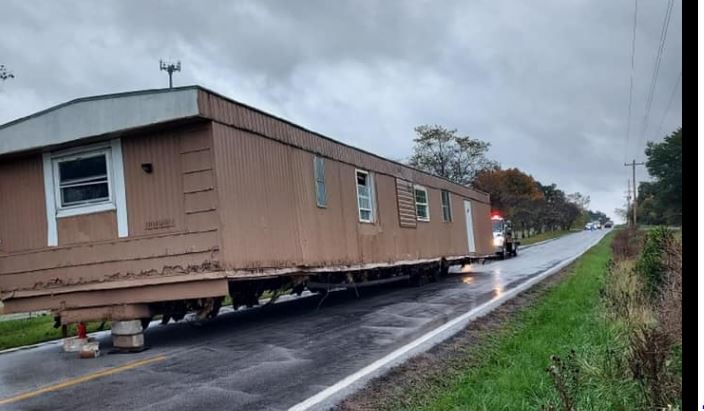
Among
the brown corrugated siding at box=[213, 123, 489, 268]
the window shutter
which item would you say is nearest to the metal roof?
the brown corrugated siding at box=[213, 123, 489, 268]

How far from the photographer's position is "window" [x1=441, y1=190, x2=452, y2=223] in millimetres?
18984

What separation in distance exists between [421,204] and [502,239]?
49.9 ft

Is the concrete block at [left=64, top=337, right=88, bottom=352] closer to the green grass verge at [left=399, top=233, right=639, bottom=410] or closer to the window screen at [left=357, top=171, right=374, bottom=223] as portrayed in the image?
the green grass verge at [left=399, top=233, right=639, bottom=410]

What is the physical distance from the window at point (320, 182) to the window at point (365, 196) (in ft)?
5.53

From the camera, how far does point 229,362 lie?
660cm

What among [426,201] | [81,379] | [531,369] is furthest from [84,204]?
[426,201]

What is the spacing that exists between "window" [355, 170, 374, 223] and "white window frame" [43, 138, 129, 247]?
5627 mm

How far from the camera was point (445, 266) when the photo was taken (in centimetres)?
1912

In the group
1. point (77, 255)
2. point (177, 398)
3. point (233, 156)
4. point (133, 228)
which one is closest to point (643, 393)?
point (177, 398)

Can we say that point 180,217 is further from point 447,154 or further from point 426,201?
point 447,154

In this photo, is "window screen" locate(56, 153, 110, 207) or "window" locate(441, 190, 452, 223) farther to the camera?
"window" locate(441, 190, 452, 223)

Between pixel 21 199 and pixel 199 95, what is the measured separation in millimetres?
3659

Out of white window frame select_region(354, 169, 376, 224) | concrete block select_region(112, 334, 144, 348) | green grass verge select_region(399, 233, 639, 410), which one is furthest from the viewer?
white window frame select_region(354, 169, 376, 224)

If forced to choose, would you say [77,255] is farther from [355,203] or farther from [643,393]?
[643,393]
